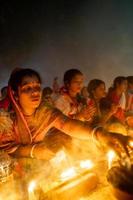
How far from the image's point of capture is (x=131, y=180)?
1600 mm

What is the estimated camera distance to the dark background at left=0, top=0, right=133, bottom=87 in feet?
31.1

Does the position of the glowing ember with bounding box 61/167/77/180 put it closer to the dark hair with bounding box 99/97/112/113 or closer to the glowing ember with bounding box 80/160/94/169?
the glowing ember with bounding box 80/160/94/169

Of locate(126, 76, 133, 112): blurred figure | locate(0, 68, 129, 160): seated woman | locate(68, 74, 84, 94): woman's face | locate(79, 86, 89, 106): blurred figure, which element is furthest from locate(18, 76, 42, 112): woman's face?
locate(126, 76, 133, 112): blurred figure

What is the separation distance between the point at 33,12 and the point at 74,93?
6.06m

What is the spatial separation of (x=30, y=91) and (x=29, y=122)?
1.58ft

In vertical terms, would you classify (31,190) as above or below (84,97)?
below

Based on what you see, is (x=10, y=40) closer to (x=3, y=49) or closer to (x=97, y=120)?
(x=3, y=49)

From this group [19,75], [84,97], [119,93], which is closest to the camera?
[19,75]

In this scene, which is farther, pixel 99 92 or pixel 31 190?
pixel 99 92

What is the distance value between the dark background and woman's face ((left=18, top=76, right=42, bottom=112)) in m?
6.17

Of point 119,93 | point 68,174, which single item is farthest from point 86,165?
point 119,93

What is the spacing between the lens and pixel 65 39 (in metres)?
9.61

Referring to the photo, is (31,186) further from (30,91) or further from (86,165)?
(30,91)

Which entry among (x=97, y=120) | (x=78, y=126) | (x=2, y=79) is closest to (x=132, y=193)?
(x=78, y=126)
